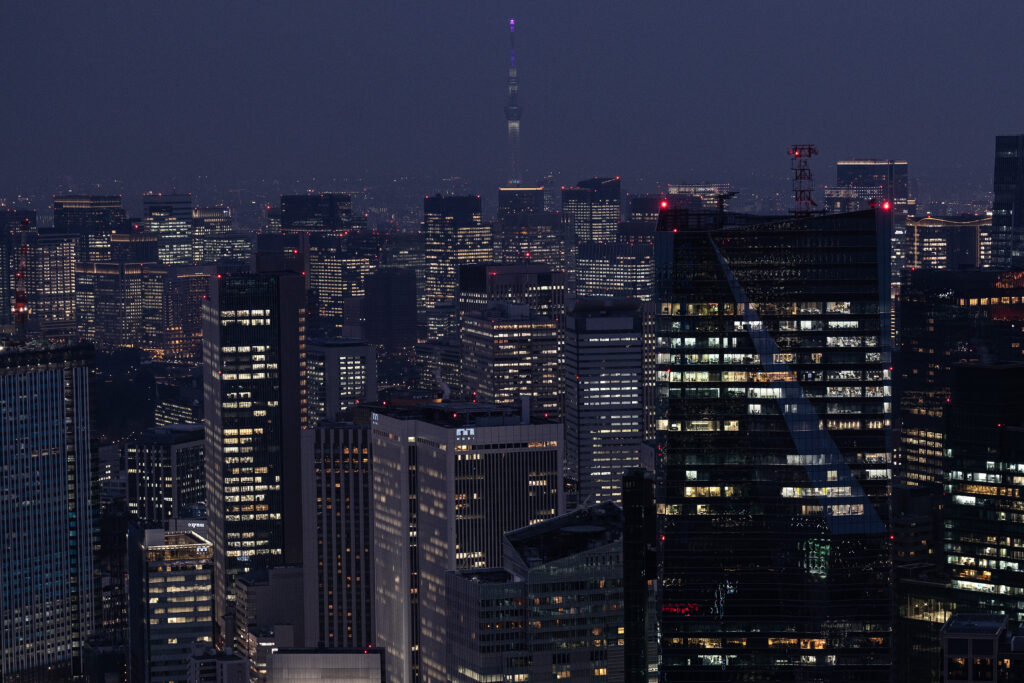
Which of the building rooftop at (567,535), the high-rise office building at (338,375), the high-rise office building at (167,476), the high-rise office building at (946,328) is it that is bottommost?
the high-rise office building at (167,476)

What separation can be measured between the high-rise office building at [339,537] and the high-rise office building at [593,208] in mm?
69637

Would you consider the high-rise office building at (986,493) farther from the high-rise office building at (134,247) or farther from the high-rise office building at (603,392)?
the high-rise office building at (134,247)

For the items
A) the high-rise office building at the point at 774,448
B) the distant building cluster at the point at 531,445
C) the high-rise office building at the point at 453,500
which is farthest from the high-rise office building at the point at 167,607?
the high-rise office building at the point at 774,448

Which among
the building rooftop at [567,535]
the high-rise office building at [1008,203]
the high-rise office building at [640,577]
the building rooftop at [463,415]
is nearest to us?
the high-rise office building at [640,577]

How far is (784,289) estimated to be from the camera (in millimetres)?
56281

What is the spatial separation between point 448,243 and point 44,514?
8773 centimetres

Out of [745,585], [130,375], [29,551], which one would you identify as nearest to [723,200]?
[745,585]

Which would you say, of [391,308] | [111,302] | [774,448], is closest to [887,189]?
[774,448]

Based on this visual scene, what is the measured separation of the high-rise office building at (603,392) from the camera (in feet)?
388

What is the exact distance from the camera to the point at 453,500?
8069 centimetres

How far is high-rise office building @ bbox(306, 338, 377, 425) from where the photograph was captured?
12469cm

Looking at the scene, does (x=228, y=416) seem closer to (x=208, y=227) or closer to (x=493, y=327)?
(x=493, y=327)

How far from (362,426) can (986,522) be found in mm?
36623

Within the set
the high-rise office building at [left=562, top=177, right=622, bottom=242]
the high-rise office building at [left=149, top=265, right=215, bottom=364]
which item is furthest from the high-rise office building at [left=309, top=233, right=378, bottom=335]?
the high-rise office building at [left=562, top=177, right=622, bottom=242]
